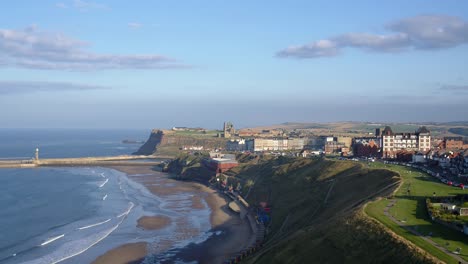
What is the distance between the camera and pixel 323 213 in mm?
46875

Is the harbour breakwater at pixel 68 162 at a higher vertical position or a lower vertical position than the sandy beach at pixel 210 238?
higher

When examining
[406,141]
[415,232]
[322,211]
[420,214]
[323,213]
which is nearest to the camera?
[415,232]

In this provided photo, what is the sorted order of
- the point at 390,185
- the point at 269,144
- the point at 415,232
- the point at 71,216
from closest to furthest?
the point at 415,232 → the point at 390,185 → the point at 71,216 → the point at 269,144

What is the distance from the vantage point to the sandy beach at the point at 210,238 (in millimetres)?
47406

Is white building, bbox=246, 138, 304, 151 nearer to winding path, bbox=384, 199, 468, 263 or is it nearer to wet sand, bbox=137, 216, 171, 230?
wet sand, bbox=137, 216, 171, 230

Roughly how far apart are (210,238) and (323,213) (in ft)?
43.3

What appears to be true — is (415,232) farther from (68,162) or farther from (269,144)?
(68,162)

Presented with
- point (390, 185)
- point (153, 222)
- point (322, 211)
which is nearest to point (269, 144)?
point (153, 222)

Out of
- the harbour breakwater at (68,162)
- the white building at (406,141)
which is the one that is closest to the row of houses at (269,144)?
the harbour breakwater at (68,162)

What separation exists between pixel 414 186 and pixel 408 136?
5006 centimetres

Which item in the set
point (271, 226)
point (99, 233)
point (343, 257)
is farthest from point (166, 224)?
point (343, 257)

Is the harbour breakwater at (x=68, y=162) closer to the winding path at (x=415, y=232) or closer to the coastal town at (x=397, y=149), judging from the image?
the coastal town at (x=397, y=149)

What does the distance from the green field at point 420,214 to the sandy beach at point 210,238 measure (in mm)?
15336

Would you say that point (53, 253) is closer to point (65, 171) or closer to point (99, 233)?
point (99, 233)
